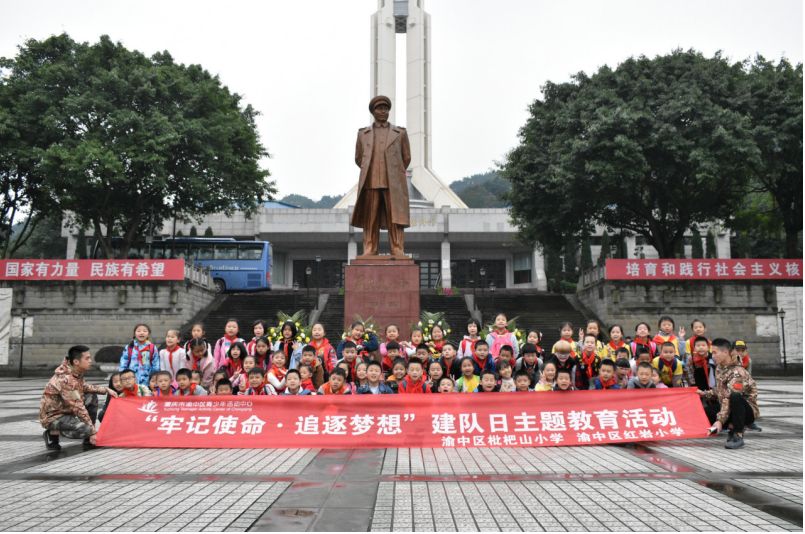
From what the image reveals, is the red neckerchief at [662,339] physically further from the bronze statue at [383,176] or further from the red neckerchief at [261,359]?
the red neckerchief at [261,359]

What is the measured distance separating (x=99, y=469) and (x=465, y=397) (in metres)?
3.36

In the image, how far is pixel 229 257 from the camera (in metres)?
28.7

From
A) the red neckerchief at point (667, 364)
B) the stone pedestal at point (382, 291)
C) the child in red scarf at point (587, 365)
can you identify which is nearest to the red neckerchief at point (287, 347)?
the stone pedestal at point (382, 291)

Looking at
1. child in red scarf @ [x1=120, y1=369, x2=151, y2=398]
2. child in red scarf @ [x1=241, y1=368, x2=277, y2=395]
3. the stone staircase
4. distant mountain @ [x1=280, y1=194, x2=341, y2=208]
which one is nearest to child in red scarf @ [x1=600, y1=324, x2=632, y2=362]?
child in red scarf @ [x1=241, y1=368, x2=277, y2=395]

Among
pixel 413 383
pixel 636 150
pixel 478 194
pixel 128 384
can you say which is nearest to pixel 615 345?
pixel 413 383

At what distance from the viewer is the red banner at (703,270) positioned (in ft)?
74.5

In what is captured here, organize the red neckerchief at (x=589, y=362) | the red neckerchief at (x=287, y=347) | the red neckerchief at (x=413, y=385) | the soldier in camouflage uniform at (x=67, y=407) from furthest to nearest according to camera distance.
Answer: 1. the red neckerchief at (x=287, y=347)
2. the red neckerchief at (x=589, y=362)
3. the red neckerchief at (x=413, y=385)
4. the soldier in camouflage uniform at (x=67, y=407)

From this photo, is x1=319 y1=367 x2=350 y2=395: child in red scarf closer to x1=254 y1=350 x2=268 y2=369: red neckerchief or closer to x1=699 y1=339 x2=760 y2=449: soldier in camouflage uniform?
x1=254 y1=350 x2=268 y2=369: red neckerchief

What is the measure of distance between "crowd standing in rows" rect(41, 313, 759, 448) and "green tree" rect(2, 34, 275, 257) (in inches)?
577

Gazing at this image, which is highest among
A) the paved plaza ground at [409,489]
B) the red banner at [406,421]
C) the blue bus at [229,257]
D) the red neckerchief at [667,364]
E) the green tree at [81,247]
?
the green tree at [81,247]

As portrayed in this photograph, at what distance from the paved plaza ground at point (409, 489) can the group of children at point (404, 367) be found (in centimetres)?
89

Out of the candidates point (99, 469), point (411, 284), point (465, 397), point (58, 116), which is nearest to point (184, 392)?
point (99, 469)

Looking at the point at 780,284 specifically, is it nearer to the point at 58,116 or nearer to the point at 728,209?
the point at 728,209

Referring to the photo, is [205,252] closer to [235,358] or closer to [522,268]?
[522,268]
